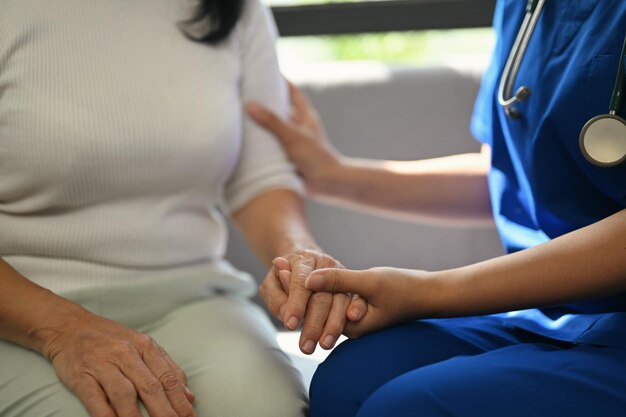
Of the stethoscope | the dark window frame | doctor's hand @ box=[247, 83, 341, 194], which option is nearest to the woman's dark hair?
doctor's hand @ box=[247, 83, 341, 194]

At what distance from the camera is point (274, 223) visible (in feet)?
4.48

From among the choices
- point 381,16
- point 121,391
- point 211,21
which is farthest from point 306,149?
point 381,16

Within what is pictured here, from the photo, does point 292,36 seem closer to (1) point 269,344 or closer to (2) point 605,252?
(1) point 269,344

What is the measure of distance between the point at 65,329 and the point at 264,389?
264 mm

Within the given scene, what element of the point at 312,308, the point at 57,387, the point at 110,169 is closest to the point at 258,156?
the point at 110,169

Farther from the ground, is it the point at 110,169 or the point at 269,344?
the point at 110,169

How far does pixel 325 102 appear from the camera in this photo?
5.84ft

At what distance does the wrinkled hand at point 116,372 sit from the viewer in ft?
3.25

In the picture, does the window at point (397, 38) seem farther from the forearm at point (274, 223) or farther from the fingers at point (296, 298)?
the fingers at point (296, 298)

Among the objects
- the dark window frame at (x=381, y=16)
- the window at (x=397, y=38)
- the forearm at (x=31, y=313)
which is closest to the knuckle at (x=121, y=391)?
the forearm at (x=31, y=313)

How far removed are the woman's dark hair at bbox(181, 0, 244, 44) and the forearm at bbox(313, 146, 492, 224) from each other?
307 millimetres

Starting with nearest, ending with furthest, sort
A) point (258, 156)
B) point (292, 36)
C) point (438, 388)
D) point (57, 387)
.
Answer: point (438, 388), point (57, 387), point (258, 156), point (292, 36)

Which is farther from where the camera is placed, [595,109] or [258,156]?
[258,156]

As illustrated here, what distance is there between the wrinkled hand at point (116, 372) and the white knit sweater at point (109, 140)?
0.16 metres
